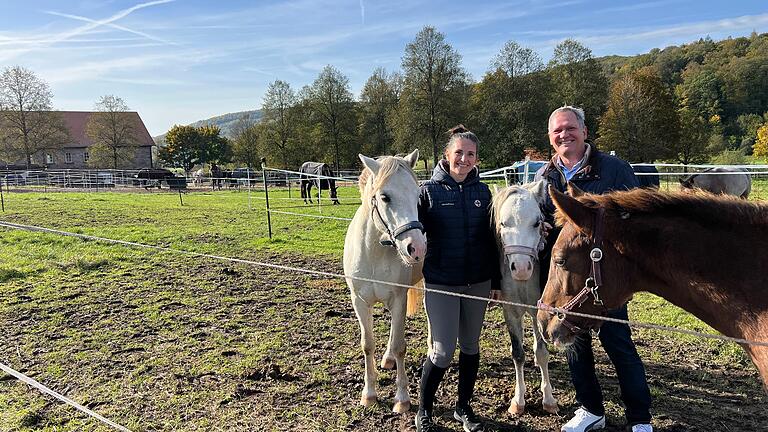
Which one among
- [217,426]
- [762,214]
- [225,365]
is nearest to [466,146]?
[762,214]

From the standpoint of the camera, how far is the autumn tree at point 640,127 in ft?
104

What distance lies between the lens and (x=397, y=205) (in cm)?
295

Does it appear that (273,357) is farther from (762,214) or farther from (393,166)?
(762,214)

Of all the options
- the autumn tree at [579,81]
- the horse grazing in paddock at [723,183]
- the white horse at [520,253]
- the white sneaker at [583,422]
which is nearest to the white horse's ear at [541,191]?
the white horse at [520,253]

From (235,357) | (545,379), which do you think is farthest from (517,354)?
(235,357)

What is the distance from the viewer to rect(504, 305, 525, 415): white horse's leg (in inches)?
133

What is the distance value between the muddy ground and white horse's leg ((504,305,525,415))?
101 millimetres

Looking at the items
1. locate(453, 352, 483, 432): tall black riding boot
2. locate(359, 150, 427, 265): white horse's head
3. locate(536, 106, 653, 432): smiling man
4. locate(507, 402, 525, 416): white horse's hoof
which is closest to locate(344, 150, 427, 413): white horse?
locate(359, 150, 427, 265): white horse's head

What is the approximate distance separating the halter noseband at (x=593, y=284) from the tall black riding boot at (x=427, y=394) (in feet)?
3.41

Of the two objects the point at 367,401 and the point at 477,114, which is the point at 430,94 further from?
the point at 367,401

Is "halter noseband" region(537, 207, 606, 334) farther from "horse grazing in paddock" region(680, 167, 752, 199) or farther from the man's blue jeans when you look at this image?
"horse grazing in paddock" region(680, 167, 752, 199)

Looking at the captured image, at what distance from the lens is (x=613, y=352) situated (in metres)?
2.89

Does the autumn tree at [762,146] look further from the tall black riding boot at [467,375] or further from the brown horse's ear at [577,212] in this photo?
the brown horse's ear at [577,212]

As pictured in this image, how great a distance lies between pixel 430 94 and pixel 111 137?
1250 inches
